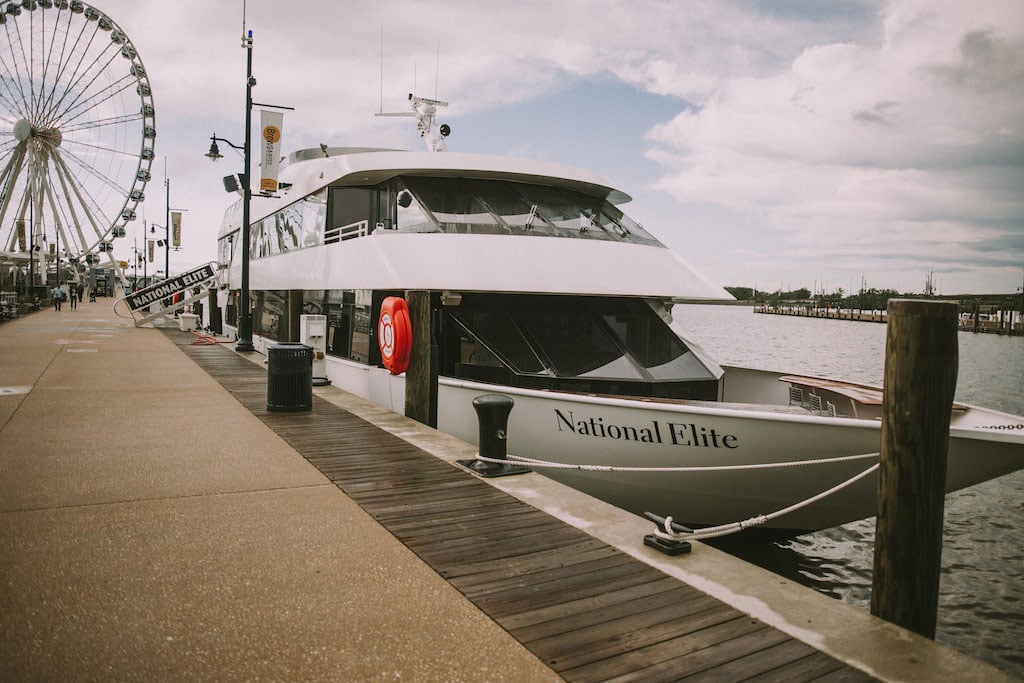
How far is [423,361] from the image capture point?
9203mm

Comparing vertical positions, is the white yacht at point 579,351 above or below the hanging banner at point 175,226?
below

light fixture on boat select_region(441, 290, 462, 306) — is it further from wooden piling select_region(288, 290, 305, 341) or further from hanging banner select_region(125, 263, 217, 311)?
hanging banner select_region(125, 263, 217, 311)

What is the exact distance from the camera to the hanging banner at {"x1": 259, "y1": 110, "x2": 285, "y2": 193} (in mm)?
16609

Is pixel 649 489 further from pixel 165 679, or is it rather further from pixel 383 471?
pixel 165 679

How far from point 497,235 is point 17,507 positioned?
246 inches

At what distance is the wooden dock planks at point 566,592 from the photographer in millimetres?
3500

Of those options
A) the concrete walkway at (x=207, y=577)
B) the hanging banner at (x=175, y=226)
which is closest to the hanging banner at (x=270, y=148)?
the concrete walkway at (x=207, y=577)

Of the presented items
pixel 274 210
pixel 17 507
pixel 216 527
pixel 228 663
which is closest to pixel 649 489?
pixel 216 527

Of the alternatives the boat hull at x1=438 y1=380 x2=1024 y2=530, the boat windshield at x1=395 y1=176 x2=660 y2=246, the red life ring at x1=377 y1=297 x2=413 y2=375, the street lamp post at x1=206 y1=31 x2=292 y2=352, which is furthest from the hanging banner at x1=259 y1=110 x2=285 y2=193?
the boat hull at x1=438 y1=380 x2=1024 y2=530

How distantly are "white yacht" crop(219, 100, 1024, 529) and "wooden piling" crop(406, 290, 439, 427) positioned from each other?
7.5 inches

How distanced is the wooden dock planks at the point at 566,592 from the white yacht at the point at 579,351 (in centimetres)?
125

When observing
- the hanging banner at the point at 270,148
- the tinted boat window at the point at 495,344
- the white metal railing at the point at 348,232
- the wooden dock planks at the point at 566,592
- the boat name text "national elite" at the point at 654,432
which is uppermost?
the hanging banner at the point at 270,148

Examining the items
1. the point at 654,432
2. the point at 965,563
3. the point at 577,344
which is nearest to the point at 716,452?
the point at 654,432

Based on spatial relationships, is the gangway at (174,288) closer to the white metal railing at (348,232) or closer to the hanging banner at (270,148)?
the hanging banner at (270,148)
